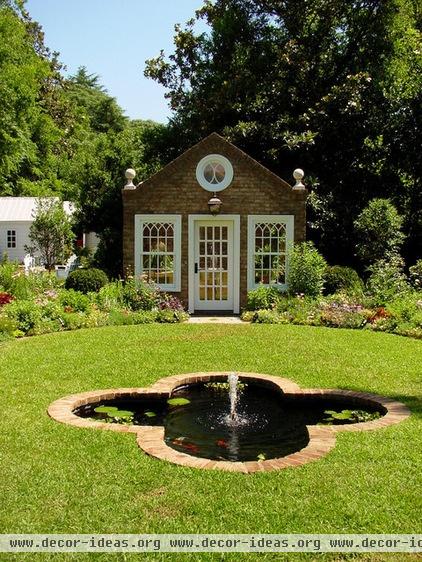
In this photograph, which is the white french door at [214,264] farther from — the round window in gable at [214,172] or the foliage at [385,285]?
the foliage at [385,285]

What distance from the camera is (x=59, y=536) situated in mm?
3463

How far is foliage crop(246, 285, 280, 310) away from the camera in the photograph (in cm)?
1401

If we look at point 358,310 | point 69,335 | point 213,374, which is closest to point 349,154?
point 358,310

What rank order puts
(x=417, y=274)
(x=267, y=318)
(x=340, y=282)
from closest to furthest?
(x=267, y=318)
(x=340, y=282)
(x=417, y=274)

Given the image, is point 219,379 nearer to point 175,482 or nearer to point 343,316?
point 175,482

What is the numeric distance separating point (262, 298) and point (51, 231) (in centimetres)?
1134

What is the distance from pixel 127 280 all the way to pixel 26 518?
36.4 ft

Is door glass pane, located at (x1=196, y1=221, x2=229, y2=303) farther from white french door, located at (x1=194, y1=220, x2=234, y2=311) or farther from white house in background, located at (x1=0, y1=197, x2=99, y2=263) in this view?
white house in background, located at (x1=0, y1=197, x2=99, y2=263)

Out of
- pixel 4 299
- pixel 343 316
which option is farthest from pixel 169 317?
pixel 343 316

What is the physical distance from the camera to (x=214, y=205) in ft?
46.2

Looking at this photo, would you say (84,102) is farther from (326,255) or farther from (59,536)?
(59,536)

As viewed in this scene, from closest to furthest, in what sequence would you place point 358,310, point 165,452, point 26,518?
point 26,518 < point 165,452 < point 358,310

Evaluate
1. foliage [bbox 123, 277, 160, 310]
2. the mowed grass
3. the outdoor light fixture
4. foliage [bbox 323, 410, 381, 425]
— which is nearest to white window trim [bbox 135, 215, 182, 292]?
foliage [bbox 123, 277, 160, 310]

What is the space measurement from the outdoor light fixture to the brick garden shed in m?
0.04
